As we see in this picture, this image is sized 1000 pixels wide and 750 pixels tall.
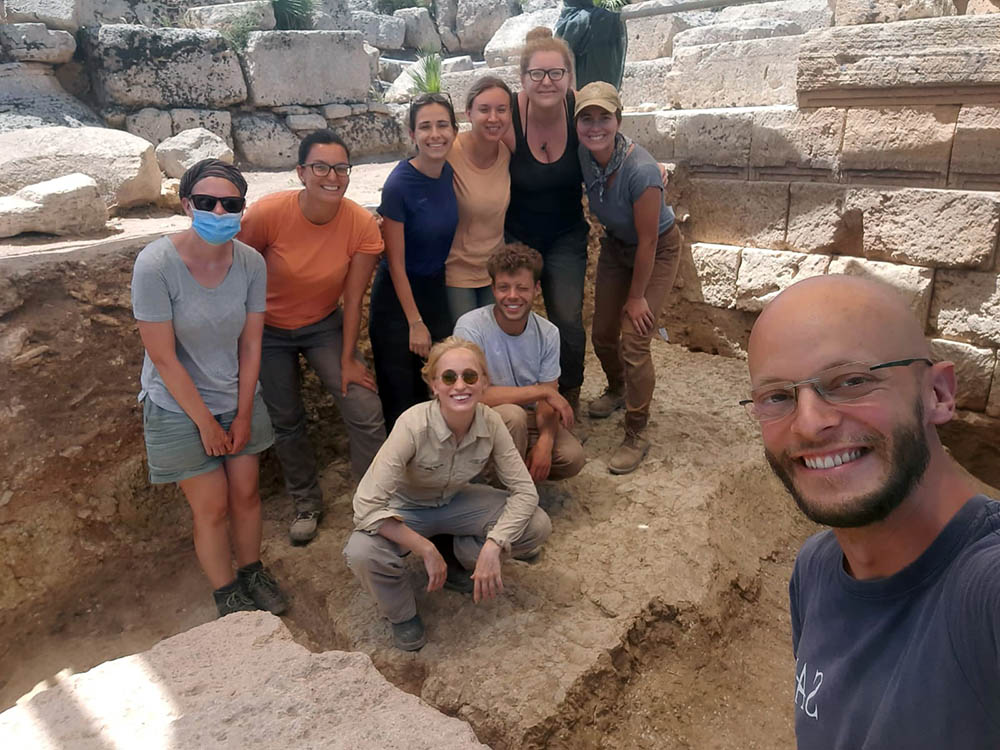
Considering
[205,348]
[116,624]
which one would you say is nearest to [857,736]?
[205,348]

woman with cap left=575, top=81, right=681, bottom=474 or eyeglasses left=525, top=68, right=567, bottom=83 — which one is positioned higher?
eyeglasses left=525, top=68, right=567, bottom=83

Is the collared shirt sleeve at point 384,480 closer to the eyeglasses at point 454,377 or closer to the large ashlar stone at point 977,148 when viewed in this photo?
the eyeglasses at point 454,377

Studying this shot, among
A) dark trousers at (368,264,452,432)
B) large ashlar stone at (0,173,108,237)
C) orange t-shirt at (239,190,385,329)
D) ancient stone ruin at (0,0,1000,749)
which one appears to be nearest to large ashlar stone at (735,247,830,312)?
ancient stone ruin at (0,0,1000,749)

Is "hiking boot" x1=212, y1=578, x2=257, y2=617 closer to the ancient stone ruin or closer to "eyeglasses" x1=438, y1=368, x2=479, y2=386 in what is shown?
the ancient stone ruin

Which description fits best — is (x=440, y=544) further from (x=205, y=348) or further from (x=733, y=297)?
(x=733, y=297)

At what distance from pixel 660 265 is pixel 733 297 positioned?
60.1 inches

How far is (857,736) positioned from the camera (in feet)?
3.44

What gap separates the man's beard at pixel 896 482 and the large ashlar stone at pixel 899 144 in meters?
3.77

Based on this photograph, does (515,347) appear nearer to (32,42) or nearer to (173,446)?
(173,446)

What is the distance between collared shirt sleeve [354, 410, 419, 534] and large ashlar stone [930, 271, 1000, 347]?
10.7 feet

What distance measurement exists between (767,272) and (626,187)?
1.85m

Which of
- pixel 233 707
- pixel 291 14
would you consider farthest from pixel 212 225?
pixel 291 14

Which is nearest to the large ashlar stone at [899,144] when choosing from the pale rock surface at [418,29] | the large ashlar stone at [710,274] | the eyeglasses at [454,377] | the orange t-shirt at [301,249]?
the large ashlar stone at [710,274]

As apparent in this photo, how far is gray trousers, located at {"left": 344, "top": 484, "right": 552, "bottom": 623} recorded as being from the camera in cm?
277
